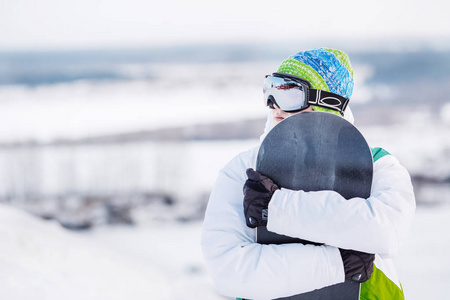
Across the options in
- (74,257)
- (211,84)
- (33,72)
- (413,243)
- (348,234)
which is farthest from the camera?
(33,72)

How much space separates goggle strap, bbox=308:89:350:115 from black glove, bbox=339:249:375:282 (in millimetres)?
406

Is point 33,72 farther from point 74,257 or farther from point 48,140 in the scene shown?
point 74,257

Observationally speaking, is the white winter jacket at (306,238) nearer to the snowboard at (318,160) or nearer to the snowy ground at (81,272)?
the snowboard at (318,160)

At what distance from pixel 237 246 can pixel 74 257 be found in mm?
1886

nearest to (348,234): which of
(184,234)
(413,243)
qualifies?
(413,243)

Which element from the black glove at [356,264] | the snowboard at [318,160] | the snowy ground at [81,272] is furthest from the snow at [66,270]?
the black glove at [356,264]

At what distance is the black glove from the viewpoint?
1.04 metres

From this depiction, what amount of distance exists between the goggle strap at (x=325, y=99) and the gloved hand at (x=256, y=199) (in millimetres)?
294

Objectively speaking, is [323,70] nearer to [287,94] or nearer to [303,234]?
[287,94]

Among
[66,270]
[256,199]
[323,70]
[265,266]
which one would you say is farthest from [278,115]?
[66,270]

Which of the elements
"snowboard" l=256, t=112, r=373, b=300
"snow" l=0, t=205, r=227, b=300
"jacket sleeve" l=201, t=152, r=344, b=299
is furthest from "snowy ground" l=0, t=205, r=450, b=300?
"snowboard" l=256, t=112, r=373, b=300

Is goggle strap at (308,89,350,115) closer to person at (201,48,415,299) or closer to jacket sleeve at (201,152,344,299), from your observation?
person at (201,48,415,299)

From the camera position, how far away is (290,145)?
1198 mm

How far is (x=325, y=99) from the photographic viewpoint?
1213 mm
